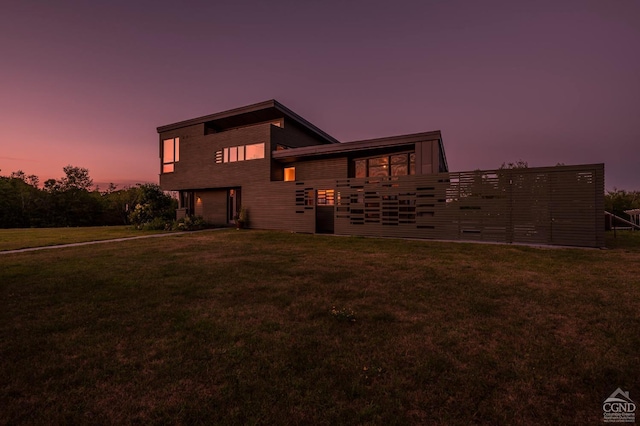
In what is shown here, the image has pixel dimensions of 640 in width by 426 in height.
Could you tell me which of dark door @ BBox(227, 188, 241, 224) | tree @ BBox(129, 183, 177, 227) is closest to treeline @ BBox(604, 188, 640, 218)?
dark door @ BBox(227, 188, 241, 224)

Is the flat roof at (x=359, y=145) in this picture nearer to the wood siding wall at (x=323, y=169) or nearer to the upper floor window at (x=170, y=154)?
the wood siding wall at (x=323, y=169)

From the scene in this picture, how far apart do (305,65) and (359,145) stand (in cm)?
1749

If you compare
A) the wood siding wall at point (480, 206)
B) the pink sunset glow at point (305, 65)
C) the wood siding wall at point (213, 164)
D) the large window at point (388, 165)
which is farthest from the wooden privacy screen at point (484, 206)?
the pink sunset glow at point (305, 65)

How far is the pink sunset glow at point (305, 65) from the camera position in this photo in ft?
56.1

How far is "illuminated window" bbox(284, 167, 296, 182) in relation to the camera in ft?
60.9

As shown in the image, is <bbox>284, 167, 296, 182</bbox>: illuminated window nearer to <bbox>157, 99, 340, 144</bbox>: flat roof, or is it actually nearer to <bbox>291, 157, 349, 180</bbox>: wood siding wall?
<bbox>291, 157, 349, 180</bbox>: wood siding wall

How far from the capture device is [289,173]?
61.7 feet

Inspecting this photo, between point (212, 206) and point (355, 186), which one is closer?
point (355, 186)

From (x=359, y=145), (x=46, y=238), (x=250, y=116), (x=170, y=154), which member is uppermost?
(x=250, y=116)

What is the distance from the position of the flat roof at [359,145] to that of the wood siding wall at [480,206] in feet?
7.76

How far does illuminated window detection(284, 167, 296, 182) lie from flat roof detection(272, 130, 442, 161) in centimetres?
102

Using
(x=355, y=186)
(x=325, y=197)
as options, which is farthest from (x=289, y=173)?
(x=355, y=186)

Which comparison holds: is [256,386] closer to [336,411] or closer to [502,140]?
[336,411]

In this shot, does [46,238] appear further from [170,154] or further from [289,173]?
[289,173]
